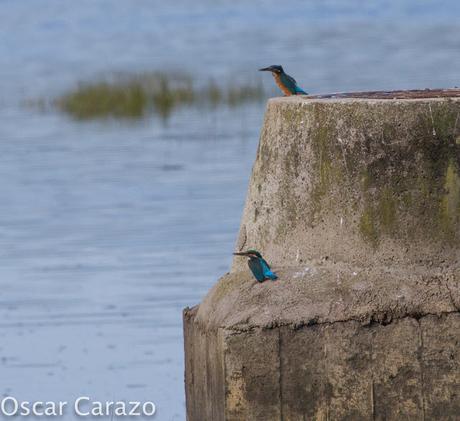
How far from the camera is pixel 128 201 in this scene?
1636cm

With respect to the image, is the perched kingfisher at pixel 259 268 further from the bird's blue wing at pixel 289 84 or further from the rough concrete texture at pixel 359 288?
the bird's blue wing at pixel 289 84

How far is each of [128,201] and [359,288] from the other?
32.9 feet

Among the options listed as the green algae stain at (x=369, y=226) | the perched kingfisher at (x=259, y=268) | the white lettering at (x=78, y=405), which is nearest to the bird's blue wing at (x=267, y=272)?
the perched kingfisher at (x=259, y=268)

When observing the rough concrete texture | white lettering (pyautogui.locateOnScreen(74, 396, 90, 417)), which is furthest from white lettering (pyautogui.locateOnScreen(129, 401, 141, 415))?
the rough concrete texture

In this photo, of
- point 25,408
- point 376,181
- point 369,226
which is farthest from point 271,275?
point 25,408

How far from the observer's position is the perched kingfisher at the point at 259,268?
659 cm

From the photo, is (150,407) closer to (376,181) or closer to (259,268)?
(259,268)

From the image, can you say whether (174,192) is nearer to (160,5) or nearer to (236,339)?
(236,339)

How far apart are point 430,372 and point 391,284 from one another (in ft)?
1.22

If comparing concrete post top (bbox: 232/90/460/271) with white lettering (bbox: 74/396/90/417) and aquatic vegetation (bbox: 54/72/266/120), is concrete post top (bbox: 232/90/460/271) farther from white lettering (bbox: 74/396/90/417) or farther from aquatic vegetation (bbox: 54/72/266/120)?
aquatic vegetation (bbox: 54/72/266/120)

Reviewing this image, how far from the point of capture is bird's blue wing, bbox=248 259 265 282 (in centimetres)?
661

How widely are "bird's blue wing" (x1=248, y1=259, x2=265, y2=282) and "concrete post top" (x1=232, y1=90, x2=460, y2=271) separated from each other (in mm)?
164

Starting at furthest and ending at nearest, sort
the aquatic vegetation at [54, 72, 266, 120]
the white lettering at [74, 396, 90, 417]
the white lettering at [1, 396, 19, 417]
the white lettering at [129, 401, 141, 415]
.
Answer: the aquatic vegetation at [54, 72, 266, 120]
the white lettering at [1, 396, 19, 417]
the white lettering at [74, 396, 90, 417]
the white lettering at [129, 401, 141, 415]

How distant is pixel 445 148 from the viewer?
641 cm
